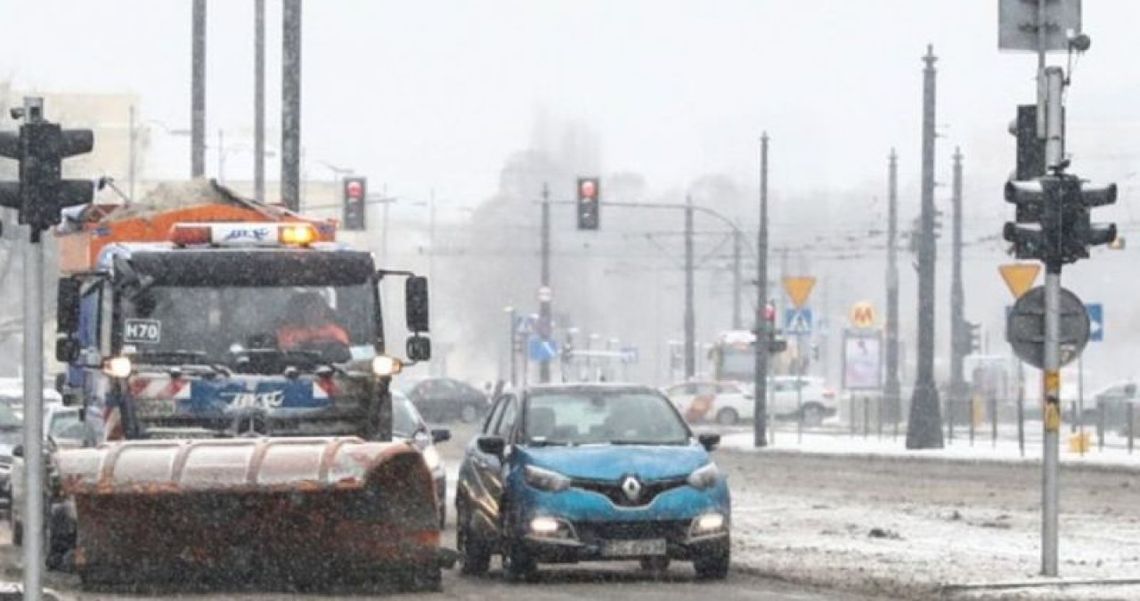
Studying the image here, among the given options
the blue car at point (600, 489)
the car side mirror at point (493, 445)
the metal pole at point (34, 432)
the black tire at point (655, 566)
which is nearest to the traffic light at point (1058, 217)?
the blue car at point (600, 489)

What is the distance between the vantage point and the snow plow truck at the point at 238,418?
21094 millimetres

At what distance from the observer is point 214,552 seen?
21.6 meters

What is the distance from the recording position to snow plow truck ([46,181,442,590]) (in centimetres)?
2109

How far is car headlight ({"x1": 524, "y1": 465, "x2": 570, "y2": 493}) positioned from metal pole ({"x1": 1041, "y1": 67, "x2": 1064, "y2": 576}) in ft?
11.5

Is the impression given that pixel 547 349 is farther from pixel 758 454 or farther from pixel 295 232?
pixel 295 232

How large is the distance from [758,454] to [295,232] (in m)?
37.9

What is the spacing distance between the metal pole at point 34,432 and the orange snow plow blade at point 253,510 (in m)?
3.68

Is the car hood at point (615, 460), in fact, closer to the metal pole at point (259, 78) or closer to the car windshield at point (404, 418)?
the car windshield at point (404, 418)

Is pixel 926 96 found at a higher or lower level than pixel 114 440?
higher

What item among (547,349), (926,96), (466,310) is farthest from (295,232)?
(466,310)

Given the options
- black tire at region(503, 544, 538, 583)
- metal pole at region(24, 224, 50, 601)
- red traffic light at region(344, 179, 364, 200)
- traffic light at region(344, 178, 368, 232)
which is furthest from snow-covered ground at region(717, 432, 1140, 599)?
red traffic light at region(344, 179, 364, 200)

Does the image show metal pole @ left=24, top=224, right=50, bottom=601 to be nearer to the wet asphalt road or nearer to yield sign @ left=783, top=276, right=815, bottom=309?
the wet asphalt road

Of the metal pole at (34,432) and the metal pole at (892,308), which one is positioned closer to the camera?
the metal pole at (34,432)

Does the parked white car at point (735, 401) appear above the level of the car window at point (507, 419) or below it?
below
